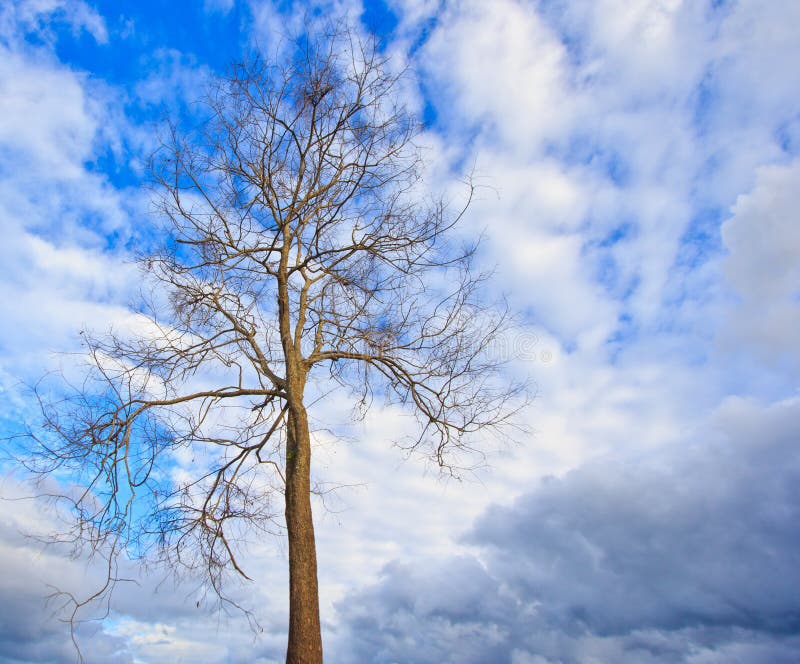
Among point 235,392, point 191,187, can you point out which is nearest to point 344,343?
point 235,392

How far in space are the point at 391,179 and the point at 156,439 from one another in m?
4.73

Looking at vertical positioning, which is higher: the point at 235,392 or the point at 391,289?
the point at 391,289

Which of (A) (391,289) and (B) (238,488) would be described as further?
(A) (391,289)

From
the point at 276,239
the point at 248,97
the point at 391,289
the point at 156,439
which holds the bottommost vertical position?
the point at 156,439

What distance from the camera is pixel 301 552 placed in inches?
250

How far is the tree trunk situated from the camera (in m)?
5.93

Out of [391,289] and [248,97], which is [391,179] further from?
→ [248,97]

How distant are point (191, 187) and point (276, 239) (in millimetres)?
1316

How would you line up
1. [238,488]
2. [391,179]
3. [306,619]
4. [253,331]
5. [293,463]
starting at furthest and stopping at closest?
[391,179]
[253,331]
[238,488]
[293,463]
[306,619]

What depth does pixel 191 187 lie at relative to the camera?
803 cm

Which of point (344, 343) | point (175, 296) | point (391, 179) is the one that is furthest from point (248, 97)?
point (344, 343)

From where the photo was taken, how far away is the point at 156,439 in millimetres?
6926

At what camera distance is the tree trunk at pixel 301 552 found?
5.93 metres

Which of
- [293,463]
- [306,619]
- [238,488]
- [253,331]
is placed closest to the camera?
[306,619]
